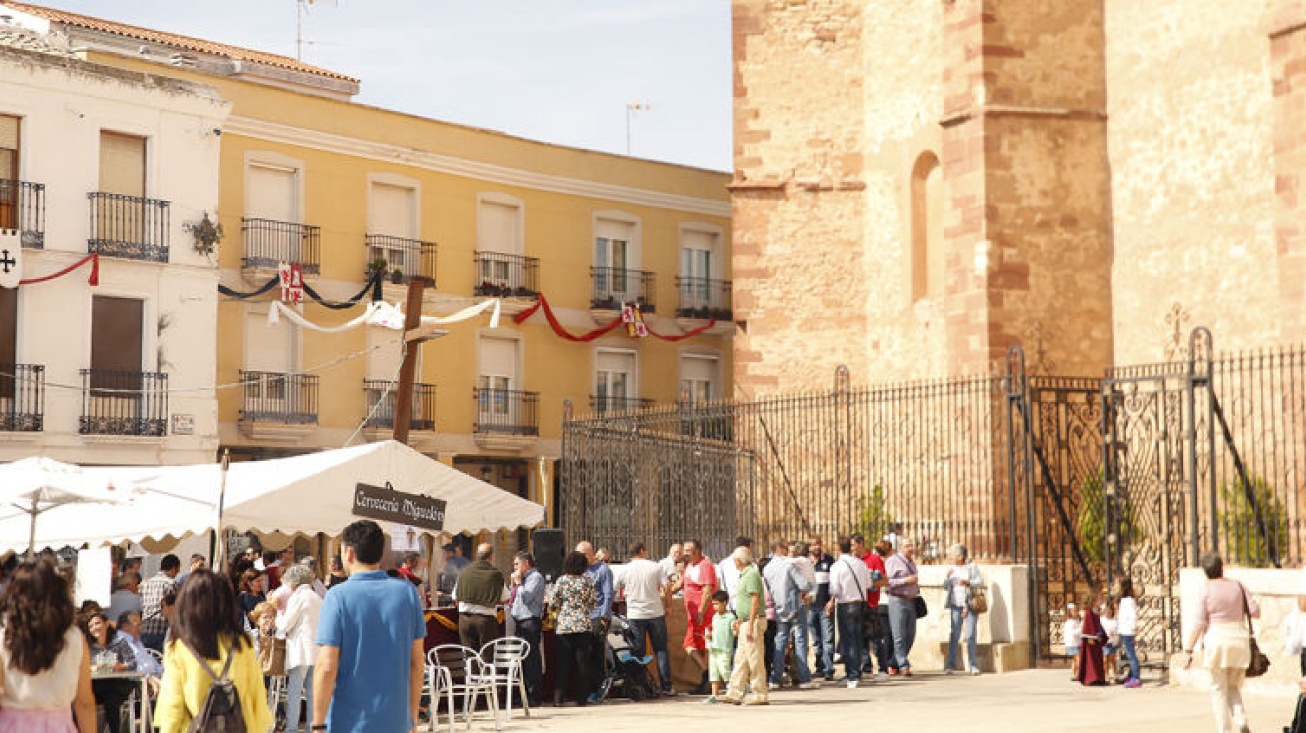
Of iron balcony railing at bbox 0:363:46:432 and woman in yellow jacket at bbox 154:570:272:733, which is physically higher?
iron balcony railing at bbox 0:363:46:432

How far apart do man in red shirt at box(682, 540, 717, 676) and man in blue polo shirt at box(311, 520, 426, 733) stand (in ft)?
34.6

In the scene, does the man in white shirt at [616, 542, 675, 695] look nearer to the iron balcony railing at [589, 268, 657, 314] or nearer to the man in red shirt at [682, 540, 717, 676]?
the man in red shirt at [682, 540, 717, 676]

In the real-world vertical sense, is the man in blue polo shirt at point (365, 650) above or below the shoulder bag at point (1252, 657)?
above

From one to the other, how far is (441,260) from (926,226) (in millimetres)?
11024

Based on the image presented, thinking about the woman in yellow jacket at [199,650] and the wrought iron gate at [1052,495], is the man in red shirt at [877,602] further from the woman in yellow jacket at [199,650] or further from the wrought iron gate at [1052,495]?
the woman in yellow jacket at [199,650]

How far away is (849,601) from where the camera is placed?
1827 cm

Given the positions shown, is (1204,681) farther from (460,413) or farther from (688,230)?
(688,230)

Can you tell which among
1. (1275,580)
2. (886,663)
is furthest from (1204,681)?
(886,663)

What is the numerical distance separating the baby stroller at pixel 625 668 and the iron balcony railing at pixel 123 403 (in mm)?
13952

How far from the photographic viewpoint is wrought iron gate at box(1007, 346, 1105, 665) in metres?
19.2

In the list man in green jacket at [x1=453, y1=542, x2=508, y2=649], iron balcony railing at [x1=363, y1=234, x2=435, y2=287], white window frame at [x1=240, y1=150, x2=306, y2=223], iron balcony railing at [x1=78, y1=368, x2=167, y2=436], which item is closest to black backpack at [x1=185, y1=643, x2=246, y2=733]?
man in green jacket at [x1=453, y1=542, x2=508, y2=649]

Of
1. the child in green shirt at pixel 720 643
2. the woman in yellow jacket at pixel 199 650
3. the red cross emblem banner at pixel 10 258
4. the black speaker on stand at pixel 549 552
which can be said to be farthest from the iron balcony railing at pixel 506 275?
the woman in yellow jacket at pixel 199 650

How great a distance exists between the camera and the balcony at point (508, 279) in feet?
115

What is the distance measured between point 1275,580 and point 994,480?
17.4ft
